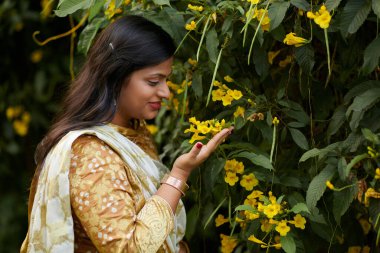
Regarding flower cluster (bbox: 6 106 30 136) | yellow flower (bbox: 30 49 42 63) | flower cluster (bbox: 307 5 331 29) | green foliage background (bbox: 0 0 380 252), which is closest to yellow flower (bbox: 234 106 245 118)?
green foliage background (bbox: 0 0 380 252)

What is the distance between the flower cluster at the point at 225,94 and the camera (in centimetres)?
194

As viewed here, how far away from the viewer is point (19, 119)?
3.92 meters

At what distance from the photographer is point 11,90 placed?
12.8 ft

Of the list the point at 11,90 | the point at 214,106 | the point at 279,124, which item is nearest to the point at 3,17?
the point at 11,90

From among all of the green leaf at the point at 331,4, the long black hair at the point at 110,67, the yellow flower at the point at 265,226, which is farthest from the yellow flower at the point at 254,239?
the green leaf at the point at 331,4

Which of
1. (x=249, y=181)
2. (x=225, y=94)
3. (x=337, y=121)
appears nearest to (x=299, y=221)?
(x=249, y=181)

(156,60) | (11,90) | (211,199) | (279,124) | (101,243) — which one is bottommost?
(11,90)

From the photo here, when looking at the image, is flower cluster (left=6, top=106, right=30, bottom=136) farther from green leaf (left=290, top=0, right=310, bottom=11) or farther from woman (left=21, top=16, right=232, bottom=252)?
green leaf (left=290, top=0, right=310, bottom=11)

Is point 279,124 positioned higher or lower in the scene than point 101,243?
higher

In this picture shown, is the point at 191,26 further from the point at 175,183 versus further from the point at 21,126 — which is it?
the point at 21,126

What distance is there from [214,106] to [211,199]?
0.91 ft

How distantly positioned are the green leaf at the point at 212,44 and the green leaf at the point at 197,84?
0.15 metres

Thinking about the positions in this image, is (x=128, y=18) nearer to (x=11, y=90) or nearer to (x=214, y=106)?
(x=214, y=106)

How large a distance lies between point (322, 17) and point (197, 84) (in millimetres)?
452
